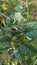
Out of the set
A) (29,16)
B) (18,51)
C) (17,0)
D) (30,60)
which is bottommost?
(30,60)

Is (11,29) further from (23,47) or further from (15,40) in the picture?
(23,47)

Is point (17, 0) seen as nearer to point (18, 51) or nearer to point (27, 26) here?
point (27, 26)

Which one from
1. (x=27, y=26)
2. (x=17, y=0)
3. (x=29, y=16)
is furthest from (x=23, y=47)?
(x=17, y=0)

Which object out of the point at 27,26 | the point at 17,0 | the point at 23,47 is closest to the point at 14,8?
the point at 17,0

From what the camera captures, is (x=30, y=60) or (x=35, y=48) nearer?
(x=35, y=48)

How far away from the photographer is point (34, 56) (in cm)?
120

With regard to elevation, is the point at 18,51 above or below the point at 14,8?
below

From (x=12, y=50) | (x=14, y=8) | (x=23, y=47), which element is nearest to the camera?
(x=23, y=47)

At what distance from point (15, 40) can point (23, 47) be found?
112mm

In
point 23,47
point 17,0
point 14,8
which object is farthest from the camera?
point 17,0

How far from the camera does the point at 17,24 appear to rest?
4.05ft

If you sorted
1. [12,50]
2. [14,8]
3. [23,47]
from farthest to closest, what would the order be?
[14,8], [12,50], [23,47]

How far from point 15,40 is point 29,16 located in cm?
30

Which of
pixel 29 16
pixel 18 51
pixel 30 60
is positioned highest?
pixel 29 16
